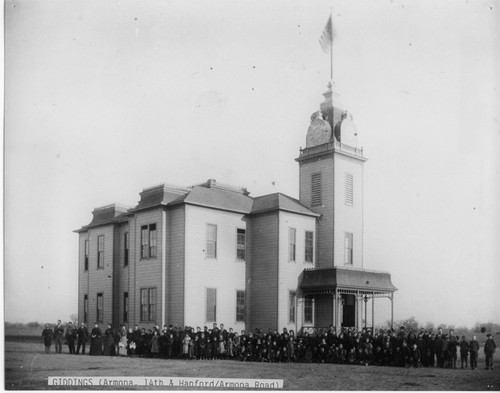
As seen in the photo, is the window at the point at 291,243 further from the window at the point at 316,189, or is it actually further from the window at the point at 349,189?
the window at the point at 349,189

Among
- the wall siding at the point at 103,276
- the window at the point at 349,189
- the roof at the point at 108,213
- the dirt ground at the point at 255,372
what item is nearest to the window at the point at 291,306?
the window at the point at 349,189

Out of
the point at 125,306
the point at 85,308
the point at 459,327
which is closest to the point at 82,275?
the point at 85,308

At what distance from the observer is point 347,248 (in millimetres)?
34250

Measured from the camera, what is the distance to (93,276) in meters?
36.1

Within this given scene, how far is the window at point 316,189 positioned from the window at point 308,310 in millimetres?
4613

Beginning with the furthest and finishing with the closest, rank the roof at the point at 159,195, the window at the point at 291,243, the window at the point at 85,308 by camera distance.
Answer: the window at the point at 85,308, the window at the point at 291,243, the roof at the point at 159,195

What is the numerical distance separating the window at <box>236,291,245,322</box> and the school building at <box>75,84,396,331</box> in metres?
0.05

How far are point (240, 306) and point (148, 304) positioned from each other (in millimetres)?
4195

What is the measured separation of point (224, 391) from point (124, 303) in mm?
15292

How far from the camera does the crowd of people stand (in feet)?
82.4

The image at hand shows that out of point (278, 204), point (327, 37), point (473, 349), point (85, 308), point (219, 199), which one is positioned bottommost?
point (473, 349)

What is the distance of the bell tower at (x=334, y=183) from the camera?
110ft

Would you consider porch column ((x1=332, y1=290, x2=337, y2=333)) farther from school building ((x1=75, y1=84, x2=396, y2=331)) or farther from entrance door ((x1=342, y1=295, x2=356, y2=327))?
Answer: entrance door ((x1=342, y1=295, x2=356, y2=327))

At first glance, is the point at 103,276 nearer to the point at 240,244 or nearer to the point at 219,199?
the point at 240,244
